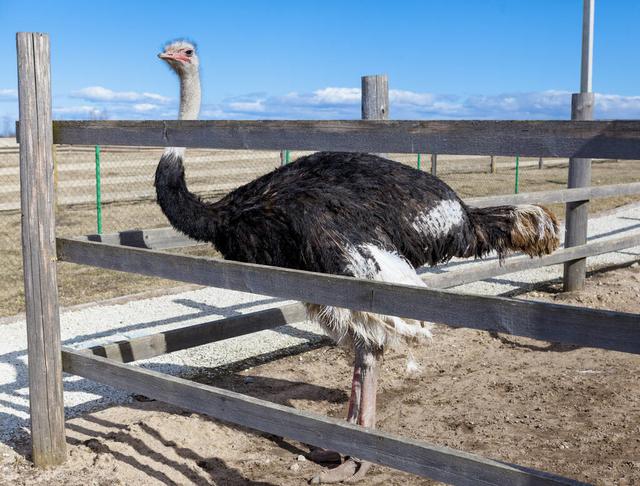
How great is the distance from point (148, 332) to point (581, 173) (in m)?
4.03

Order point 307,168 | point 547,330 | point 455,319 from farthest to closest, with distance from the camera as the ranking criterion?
point 307,168 → point 455,319 → point 547,330

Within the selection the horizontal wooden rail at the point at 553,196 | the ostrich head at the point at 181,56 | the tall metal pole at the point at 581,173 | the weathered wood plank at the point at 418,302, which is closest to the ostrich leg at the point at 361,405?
the weathered wood plank at the point at 418,302

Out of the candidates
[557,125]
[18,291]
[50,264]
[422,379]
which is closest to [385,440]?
[557,125]

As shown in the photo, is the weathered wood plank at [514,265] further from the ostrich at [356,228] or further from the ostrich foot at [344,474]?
the ostrich foot at [344,474]

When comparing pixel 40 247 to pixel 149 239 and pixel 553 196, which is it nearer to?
pixel 149 239

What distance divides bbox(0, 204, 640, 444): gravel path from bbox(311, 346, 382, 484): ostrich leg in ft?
5.30

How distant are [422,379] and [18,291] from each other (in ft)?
15.4

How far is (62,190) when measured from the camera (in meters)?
17.0

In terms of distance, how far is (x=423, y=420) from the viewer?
15.4ft

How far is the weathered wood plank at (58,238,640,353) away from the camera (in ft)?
7.62

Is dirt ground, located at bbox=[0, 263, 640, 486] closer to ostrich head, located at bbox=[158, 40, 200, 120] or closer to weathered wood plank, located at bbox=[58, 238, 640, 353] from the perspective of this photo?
weathered wood plank, located at bbox=[58, 238, 640, 353]

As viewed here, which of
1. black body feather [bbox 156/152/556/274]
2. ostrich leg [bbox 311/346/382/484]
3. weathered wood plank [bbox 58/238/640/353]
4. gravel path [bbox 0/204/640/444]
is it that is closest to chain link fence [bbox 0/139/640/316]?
gravel path [bbox 0/204/640/444]

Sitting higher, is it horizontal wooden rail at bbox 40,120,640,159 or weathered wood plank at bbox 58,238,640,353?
horizontal wooden rail at bbox 40,120,640,159

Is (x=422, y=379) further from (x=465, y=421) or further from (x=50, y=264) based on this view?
(x=50, y=264)
